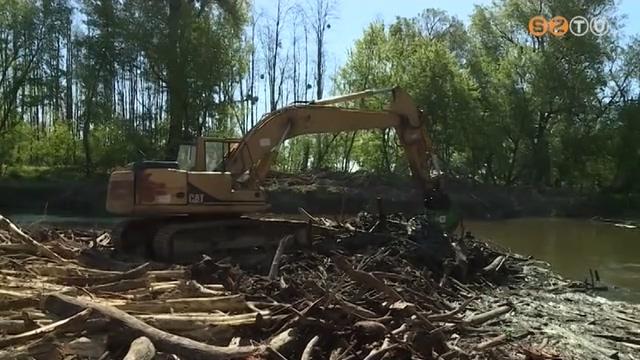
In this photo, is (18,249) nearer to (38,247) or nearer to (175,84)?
(38,247)

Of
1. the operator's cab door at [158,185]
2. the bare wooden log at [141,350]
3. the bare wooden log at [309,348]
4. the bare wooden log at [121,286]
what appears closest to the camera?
the bare wooden log at [141,350]

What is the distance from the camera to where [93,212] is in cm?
3691

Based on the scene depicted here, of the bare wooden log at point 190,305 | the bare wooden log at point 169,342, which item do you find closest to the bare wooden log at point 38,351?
the bare wooden log at point 169,342

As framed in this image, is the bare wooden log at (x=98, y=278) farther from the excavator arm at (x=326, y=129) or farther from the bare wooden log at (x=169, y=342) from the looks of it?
the excavator arm at (x=326, y=129)

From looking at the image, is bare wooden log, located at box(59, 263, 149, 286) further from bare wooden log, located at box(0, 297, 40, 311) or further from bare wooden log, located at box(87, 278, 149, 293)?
bare wooden log, located at box(0, 297, 40, 311)

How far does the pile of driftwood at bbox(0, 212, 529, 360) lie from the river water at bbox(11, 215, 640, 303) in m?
6.07

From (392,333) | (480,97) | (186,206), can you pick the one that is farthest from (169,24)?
(392,333)

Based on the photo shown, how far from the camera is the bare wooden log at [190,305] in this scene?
25.3 feet

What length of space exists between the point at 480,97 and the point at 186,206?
38978 mm

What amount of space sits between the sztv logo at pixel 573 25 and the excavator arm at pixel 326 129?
116 ft

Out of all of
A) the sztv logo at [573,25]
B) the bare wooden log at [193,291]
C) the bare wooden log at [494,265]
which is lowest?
the bare wooden log at [494,265]

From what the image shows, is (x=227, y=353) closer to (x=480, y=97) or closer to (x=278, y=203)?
(x=278, y=203)

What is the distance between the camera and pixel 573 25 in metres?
48.8

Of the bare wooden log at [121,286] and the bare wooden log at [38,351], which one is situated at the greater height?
the bare wooden log at [121,286]
